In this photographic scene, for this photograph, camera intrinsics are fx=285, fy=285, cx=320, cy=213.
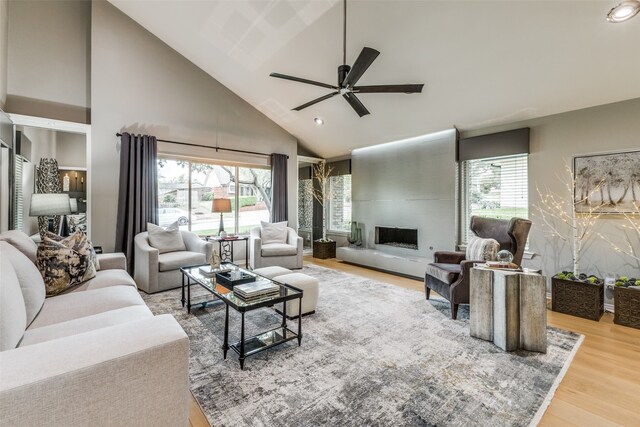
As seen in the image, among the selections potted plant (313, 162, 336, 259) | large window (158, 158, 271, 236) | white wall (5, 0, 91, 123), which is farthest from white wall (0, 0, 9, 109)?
potted plant (313, 162, 336, 259)

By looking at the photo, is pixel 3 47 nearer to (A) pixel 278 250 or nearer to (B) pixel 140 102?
(B) pixel 140 102

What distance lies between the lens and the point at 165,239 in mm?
4254

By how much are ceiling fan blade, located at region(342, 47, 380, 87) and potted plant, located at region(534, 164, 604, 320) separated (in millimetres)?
2966

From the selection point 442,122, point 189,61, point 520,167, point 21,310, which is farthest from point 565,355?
point 189,61

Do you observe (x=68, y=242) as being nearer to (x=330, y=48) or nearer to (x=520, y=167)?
(x=330, y=48)

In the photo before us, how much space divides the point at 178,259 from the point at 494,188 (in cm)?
469

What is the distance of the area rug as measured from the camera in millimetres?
1657

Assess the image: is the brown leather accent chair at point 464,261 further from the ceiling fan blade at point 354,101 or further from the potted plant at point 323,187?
the potted plant at point 323,187

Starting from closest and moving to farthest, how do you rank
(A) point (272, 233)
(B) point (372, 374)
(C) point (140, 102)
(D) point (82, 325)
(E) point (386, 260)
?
(D) point (82, 325) → (B) point (372, 374) → (C) point (140, 102) → (E) point (386, 260) → (A) point (272, 233)

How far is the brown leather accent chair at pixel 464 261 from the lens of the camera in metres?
2.97

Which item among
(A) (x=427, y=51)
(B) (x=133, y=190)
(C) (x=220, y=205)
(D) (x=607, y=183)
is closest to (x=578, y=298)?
(D) (x=607, y=183)

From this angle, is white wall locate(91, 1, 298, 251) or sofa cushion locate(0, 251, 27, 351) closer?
sofa cushion locate(0, 251, 27, 351)

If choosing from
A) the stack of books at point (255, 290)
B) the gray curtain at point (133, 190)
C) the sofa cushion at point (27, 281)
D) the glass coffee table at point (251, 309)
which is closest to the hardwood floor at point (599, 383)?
the glass coffee table at point (251, 309)

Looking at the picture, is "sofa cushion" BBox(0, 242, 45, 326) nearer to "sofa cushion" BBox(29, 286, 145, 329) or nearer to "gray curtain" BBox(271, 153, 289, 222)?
"sofa cushion" BBox(29, 286, 145, 329)
